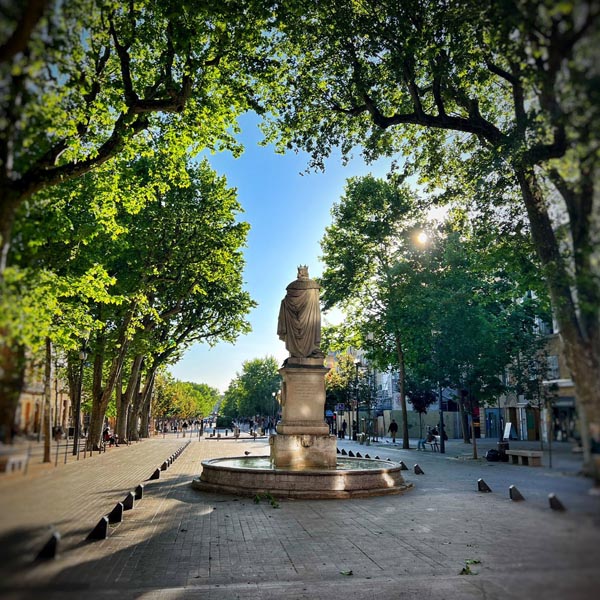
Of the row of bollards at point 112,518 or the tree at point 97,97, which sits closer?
the tree at point 97,97

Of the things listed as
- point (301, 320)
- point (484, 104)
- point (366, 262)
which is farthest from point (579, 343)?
point (366, 262)

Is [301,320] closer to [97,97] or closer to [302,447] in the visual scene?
[302,447]

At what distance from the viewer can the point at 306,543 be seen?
30.9ft

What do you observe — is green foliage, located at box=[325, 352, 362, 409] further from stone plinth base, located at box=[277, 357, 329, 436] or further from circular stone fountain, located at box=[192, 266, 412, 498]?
stone plinth base, located at box=[277, 357, 329, 436]

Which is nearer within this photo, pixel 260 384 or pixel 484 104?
pixel 484 104

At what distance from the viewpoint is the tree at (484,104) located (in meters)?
2.43

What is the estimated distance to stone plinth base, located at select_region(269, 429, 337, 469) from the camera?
53.4 ft

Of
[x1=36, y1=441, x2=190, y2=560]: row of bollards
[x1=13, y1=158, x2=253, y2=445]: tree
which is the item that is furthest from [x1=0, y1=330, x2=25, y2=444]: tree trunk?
[x1=13, y1=158, x2=253, y2=445]: tree

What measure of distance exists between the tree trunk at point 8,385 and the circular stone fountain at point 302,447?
12.8 metres

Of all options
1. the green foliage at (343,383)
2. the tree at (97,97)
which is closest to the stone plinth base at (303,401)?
the tree at (97,97)

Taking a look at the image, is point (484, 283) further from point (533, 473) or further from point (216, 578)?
point (533, 473)

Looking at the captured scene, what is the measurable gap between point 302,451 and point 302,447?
0.13 m

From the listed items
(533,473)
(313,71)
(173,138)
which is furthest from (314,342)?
(533,473)

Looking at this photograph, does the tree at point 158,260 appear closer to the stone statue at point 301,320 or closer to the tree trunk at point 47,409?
the stone statue at point 301,320
